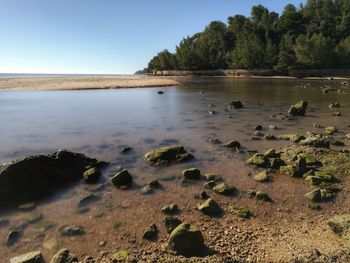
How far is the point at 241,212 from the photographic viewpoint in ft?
35.2

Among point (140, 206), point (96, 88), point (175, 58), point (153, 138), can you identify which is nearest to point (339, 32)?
point (175, 58)

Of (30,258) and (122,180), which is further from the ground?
(122,180)

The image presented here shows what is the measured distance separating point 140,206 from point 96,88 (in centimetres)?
6964

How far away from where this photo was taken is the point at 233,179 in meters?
13.9

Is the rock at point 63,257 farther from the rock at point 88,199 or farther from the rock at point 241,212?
the rock at point 241,212

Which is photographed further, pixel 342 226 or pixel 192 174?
pixel 192 174

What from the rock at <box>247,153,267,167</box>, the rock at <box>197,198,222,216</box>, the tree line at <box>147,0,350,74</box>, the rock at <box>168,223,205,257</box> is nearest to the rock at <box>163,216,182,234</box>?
the rock at <box>168,223,205,257</box>

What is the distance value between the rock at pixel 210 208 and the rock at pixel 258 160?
4.92 metres

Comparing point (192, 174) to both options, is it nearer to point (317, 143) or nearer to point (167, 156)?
point (167, 156)

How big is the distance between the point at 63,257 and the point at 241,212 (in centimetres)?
563

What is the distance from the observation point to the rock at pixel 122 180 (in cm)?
1355

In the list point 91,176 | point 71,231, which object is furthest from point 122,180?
point 71,231

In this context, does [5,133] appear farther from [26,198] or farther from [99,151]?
[26,198]

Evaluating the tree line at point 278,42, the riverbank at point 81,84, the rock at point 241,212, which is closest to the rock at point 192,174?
the rock at point 241,212
